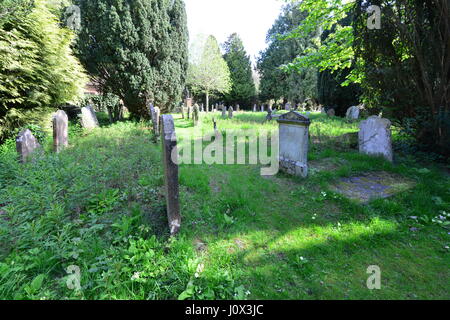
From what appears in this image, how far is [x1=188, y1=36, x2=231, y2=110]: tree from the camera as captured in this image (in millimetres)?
26562

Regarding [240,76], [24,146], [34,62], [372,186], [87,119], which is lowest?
[372,186]

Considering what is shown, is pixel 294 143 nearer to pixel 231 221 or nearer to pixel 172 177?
pixel 231 221

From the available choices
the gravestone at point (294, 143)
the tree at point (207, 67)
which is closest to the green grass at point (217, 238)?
the gravestone at point (294, 143)

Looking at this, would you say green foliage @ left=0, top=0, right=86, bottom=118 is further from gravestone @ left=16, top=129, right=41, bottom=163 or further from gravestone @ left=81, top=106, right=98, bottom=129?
gravestone @ left=16, top=129, right=41, bottom=163

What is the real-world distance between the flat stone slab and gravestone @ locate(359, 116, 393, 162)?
2.90 ft

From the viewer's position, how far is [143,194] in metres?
3.83

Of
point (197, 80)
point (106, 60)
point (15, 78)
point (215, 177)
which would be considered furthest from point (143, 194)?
point (197, 80)

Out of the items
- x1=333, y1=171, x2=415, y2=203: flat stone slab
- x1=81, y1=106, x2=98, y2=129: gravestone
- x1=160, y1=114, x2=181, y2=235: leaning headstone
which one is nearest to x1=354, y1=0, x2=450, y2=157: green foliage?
x1=333, y1=171, x2=415, y2=203: flat stone slab

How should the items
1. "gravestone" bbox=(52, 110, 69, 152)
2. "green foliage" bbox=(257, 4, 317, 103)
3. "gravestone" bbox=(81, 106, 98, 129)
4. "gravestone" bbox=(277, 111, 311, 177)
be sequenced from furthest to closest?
"green foliage" bbox=(257, 4, 317, 103) < "gravestone" bbox=(81, 106, 98, 129) < "gravestone" bbox=(52, 110, 69, 152) < "gravestone" bbox=(277, 111, 311, 177)

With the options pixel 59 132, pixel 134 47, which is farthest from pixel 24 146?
pixel 134 47

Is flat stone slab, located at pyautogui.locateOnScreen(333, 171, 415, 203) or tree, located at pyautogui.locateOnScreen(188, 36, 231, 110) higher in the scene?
tree, located at pyautogui.locateOnScreen(188, 36, 231, 110)

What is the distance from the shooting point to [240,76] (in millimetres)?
32531

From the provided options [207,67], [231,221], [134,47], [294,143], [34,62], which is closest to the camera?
[231,221]

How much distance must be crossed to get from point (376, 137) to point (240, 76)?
29.3 m
